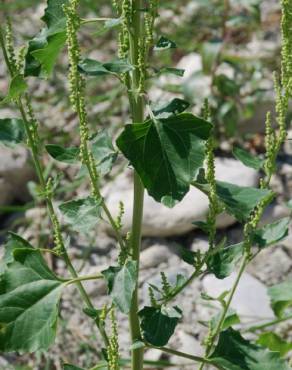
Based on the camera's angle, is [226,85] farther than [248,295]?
Yes

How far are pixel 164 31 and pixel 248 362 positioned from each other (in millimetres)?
2823

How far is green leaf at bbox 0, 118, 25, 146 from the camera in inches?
67.3

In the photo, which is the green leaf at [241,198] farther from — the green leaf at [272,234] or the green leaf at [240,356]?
the green leaf at [240,356]

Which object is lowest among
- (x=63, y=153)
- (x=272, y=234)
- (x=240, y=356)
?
(x=240, y=356)

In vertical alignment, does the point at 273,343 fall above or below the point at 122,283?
below

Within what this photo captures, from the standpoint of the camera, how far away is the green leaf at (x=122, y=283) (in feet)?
4.60

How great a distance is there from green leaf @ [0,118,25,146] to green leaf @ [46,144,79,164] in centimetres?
17

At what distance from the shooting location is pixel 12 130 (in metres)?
1.72

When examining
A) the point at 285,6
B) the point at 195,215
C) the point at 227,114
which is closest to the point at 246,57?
the point at 227,114

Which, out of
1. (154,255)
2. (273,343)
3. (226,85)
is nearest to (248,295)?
(154,255)

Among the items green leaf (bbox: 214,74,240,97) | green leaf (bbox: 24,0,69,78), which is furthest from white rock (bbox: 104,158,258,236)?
green leaf (bbox: 24,0,69,78)

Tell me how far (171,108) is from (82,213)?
0.92 feet

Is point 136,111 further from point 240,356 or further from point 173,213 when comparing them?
point 173,213

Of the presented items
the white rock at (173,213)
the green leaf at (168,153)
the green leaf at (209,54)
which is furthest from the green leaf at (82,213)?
the green leaf at (209,54)
